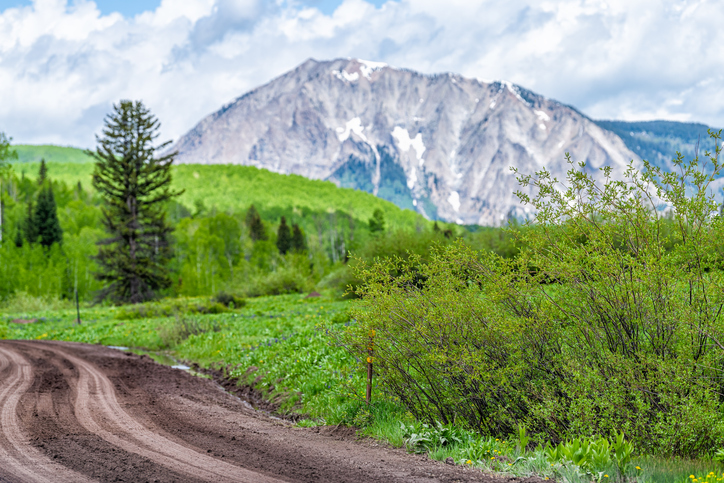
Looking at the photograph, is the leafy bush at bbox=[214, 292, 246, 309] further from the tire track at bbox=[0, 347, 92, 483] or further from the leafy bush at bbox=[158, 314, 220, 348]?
the tire track at bbox=[0, 347, 92, 483]

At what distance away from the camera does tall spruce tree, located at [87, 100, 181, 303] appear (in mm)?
40156

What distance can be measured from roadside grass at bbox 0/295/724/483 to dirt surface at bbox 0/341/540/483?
0.46 m

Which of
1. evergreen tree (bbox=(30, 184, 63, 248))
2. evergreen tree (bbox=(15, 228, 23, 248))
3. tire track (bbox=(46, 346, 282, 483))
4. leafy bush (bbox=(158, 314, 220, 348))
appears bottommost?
leafy bush (bbox=(158, 314, 220, 348))

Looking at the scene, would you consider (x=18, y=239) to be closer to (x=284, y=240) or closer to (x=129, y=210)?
(x=284, y=240)

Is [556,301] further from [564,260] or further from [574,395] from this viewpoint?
[574,395]

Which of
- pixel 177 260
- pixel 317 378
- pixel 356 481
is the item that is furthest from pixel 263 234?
pixel 356 481

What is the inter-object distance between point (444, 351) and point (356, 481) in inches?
86.2

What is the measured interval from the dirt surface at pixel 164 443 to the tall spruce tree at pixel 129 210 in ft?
98.5

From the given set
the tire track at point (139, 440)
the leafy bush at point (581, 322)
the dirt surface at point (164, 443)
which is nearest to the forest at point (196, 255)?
the dirt surface at point (164, 443)

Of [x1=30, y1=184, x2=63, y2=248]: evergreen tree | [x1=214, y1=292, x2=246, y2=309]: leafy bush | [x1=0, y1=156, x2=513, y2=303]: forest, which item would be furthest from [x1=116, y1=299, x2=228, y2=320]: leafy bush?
[x1=30, y1=184, x2=63, y2=248]: evergreen tree

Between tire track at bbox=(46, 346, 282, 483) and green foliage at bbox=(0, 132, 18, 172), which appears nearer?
tire track at bbox=(46, 346, 282, 483)

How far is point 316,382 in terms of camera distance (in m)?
11.5

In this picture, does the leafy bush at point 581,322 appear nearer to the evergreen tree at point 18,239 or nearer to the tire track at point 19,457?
the tire track at point 19,457

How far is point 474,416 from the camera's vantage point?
773 cm
